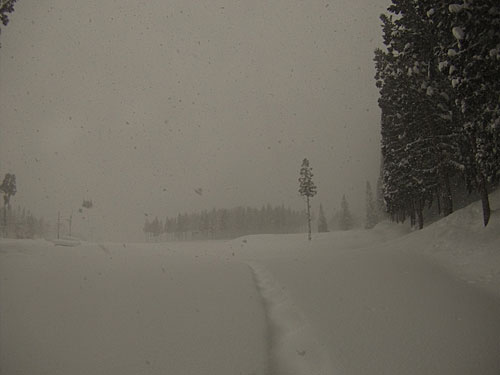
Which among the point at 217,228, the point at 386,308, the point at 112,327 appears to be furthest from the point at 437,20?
the point at 217,228

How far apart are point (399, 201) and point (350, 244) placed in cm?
697

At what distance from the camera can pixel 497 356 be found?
139 inches

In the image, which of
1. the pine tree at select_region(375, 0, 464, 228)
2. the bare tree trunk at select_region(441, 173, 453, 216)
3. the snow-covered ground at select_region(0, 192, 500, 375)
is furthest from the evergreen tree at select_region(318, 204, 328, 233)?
the snow-covered ground at select_region(0, 192, 500, 375)

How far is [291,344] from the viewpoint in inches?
185

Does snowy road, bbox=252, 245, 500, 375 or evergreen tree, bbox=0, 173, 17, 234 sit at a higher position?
evergreen tree, bbox=0, 173, 17, 234

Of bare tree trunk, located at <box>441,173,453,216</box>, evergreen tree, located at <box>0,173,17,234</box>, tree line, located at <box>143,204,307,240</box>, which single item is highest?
evergreen tree, located at <box>0,173,17,234</box>

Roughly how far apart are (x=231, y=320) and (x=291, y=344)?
140cm

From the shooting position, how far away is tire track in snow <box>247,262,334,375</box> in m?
3.91

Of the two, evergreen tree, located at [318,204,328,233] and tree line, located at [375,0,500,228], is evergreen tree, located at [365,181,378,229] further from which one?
tree line, located at [375,0,500,228]

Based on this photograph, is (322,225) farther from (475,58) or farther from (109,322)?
(109,322)

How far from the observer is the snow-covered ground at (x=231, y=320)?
337 centimetres

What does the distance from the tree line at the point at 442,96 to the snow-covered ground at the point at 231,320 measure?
4563mm

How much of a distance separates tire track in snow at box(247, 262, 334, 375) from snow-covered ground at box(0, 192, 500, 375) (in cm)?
3

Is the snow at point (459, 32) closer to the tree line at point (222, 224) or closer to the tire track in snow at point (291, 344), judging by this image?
the tire track in snow at point (291, 344)
